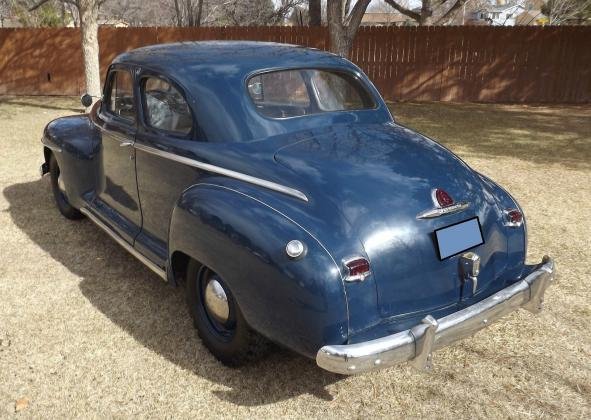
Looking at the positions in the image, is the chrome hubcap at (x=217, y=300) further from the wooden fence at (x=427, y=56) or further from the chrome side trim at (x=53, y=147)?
the wooden fence at (x=427, y=56)

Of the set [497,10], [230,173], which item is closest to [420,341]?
[230,173]

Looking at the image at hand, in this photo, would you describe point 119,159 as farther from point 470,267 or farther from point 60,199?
point 470,267

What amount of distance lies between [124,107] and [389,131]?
78.3 inches

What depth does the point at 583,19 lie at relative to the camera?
2322 centimetres

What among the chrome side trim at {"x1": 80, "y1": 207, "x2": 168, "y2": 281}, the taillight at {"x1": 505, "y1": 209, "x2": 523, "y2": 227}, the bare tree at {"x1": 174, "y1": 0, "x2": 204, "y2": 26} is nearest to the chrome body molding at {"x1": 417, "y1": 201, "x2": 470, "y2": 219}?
the taillight at {"x1": 505, "y1": 209, "x2": 523, "y2": 227}

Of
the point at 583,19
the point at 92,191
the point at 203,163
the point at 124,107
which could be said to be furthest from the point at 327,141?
the point at 583,19

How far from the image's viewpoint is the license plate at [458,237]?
2742mm

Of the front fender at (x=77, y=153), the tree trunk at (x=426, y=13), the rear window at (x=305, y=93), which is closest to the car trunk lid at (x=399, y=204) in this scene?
the rear window at (x=305, y=93)

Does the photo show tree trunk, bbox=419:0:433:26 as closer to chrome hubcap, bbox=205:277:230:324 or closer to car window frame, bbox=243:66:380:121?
car window frame, bbox=243:66:380:121

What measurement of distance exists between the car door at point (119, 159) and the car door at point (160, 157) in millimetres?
124

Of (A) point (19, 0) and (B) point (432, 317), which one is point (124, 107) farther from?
(A) point (19, 0)

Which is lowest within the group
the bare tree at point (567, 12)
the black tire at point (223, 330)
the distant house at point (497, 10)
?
the black tire at point (223, 330)

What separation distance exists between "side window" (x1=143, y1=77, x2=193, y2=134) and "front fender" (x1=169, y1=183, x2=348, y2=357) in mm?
696

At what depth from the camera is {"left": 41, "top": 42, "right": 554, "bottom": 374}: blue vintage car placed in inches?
99.0
